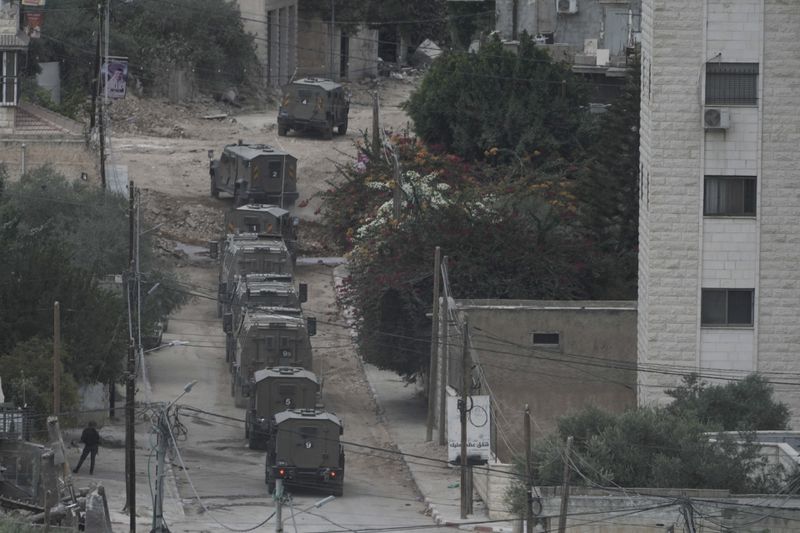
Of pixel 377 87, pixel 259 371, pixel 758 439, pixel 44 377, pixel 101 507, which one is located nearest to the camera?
pixel 101 507

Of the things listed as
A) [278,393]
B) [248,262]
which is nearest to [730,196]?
[278,393]

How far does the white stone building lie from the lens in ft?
168

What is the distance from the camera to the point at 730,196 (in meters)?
51.8

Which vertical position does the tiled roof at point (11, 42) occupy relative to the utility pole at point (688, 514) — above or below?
above

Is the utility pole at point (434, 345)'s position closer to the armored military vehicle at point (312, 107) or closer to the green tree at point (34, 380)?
the green tree at point (34, 380)

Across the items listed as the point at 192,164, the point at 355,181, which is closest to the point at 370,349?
the point at 355,181

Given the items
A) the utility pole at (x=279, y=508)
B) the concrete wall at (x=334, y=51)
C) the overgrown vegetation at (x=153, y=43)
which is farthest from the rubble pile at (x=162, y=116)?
the utility pole at (x=279, y=508)

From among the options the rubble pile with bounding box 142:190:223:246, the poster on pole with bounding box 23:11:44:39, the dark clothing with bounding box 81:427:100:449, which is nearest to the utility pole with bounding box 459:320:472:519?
the dark clothing with bounding box 81:427:100:449

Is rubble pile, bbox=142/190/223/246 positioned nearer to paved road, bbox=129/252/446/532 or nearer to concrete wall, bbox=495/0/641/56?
paved road, bbox=129/252/446/532

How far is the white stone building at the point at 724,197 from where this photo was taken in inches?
2013

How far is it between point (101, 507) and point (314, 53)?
201 feet

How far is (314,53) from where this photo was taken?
10131 centimetres

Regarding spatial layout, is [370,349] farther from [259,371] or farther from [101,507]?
[101,507]

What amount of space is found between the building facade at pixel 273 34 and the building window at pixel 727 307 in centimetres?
4421
